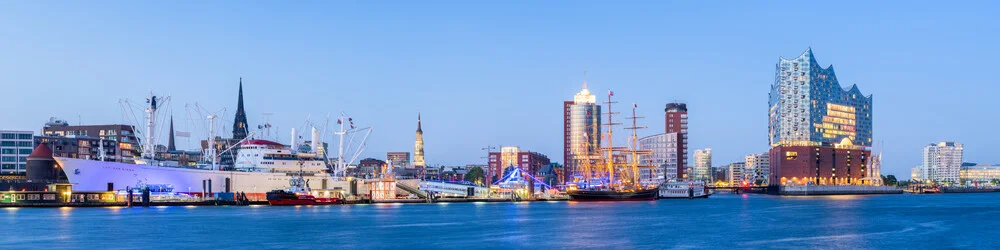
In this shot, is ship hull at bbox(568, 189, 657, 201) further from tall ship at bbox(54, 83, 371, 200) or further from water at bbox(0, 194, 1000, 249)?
water at bbox(0, 194, 1000, 249)

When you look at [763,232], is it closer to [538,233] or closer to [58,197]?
[538,233]

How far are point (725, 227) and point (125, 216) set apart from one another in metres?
51.6

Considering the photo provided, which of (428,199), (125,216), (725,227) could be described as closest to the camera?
(725,227)

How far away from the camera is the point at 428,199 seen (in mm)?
135000

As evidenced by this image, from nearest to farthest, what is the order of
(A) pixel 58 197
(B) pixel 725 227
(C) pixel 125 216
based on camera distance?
(B) pixel 725 227, (C) pixel 125 216, (A) pixel 58 197

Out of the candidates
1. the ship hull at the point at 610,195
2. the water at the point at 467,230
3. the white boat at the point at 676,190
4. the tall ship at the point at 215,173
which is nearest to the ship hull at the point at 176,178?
the tall ship at the point at 215,173

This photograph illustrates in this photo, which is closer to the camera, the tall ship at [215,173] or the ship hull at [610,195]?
the tall ship at [215,173]

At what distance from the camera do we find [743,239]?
224 ft

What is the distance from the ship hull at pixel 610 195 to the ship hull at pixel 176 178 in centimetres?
4205

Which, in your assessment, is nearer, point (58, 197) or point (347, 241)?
point (347, 241)

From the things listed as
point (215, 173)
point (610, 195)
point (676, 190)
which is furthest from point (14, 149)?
point (676, 190)

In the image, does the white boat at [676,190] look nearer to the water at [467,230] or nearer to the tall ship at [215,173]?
the tall ship at [215,173]

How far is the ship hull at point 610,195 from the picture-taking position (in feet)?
515

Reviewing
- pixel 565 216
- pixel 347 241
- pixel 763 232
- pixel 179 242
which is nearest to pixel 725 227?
pixel 763 232
